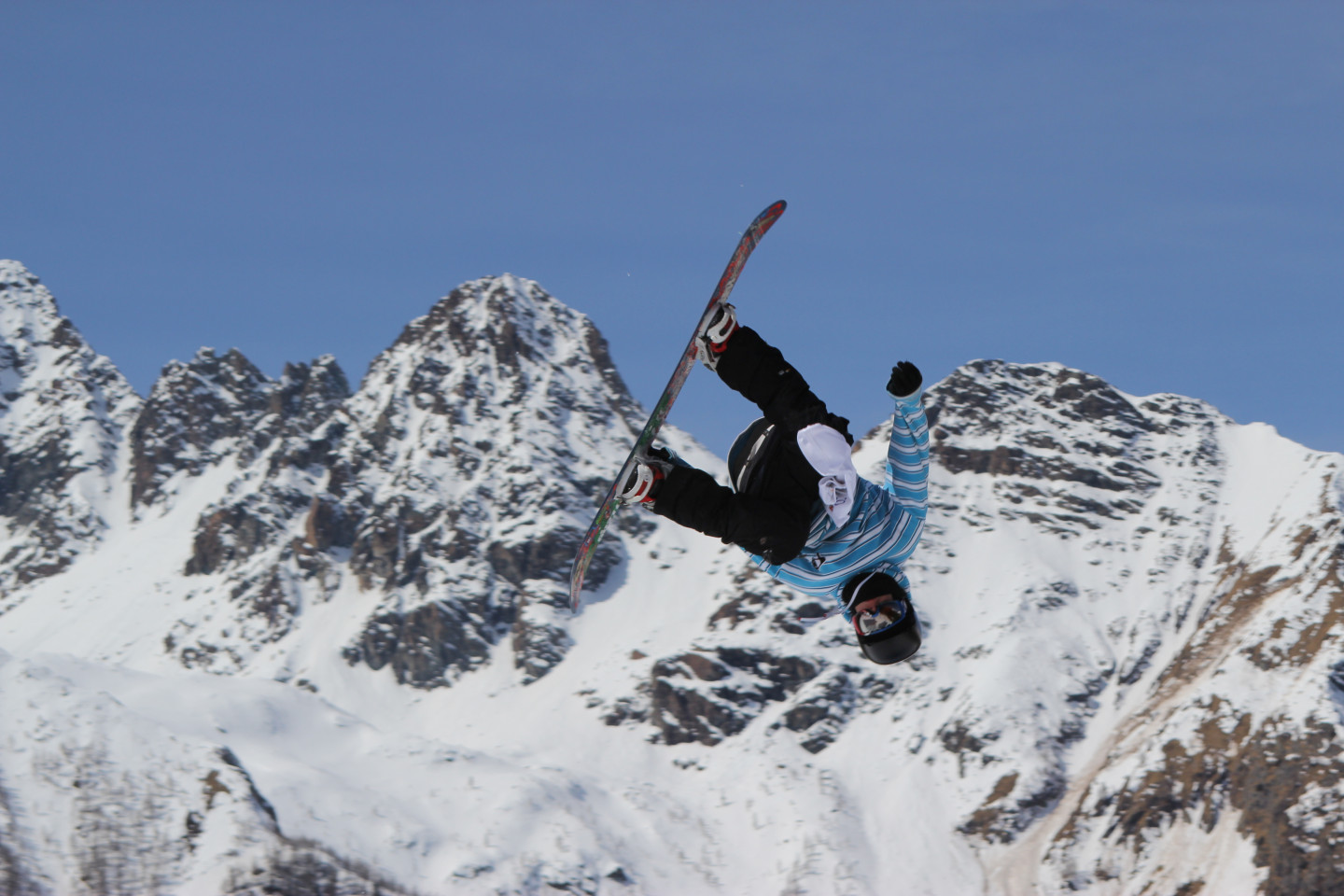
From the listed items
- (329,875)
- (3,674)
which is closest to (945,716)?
(329,875)

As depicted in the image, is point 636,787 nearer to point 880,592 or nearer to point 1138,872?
point 1138,872

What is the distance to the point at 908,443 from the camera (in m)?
10.1

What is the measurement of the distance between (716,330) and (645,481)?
A: 1444 millimetres

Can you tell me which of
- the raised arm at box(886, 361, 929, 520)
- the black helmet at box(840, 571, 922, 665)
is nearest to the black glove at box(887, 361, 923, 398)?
the raised arm at box(886, 361, 929, 520)

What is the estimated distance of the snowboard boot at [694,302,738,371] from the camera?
10.5m

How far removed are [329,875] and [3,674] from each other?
2003 inches

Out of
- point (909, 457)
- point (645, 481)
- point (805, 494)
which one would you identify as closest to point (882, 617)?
point (805, 494)

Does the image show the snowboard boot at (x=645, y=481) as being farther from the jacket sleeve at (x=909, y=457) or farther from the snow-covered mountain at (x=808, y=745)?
the snow-covered mountain at (x=808, y=745)

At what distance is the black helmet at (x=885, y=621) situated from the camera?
10.3 m

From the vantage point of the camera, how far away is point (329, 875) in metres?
102

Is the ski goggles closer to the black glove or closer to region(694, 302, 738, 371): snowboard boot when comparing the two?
the black glove

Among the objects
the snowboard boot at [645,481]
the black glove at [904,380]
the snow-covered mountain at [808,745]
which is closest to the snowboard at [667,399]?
the snowboard boot at [645,481]

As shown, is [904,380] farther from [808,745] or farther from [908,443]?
A: [808,745]

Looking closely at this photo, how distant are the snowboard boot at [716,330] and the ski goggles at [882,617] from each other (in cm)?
240
